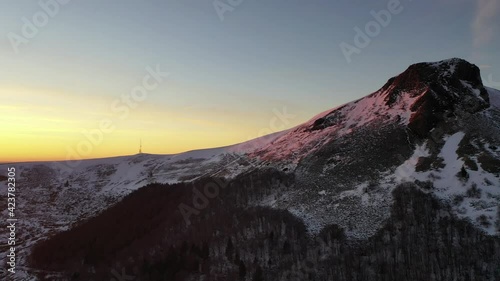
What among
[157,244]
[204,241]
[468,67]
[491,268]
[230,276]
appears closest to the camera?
[491,268]

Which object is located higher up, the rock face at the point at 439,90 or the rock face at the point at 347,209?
the rock face at the point at 439,90

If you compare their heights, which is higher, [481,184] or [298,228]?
[481,184]

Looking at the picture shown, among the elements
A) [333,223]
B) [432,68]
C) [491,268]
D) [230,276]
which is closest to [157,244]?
[230,276]

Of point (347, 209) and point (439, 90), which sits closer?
point (347, 209)

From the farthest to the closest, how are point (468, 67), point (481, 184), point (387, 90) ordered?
point (387, 90)
point (468, 67)
point (481, 184)

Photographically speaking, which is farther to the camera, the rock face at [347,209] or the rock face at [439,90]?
the rock face at [439,90]

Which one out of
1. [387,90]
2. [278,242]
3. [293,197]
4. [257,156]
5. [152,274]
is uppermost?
[387,90]

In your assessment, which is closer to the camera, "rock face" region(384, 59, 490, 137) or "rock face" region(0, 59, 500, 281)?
"rock face" region(0, 59, 500, 281)

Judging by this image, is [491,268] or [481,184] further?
[481,184]

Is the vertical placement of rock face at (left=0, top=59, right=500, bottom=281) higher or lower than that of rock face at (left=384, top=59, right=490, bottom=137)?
lower

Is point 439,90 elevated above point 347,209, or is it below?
above

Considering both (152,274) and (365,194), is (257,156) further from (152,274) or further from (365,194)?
(152,274)
